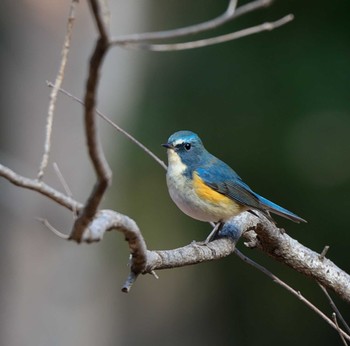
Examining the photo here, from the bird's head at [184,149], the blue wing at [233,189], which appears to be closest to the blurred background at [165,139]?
the bird's head at [184,149]

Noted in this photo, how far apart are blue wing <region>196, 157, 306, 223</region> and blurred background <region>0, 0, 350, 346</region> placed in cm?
207

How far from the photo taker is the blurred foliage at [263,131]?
20.6 ft

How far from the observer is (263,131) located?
6.55 metres

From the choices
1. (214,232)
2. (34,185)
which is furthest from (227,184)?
(34,185)

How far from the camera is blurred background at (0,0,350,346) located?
19.2 ft

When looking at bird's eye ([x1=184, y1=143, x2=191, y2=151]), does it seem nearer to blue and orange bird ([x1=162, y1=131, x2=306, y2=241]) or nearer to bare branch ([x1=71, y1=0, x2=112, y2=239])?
blue and orange bird ([x1=162, y1=131, x2=306, y2=241])

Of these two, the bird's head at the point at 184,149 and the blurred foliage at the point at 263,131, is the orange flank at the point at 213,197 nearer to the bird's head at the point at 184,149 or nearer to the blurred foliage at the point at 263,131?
the bird's head at the point at 184,149

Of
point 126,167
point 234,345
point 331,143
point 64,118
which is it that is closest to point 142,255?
point 64,118

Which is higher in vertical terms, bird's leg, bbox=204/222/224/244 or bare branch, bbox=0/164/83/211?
bare branch, bbox=0/164/83/211

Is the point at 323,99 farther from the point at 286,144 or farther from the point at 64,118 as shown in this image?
the point at 64,118

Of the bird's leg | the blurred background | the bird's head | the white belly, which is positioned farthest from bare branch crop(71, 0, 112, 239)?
the blurred background

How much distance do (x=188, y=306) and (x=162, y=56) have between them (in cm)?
252

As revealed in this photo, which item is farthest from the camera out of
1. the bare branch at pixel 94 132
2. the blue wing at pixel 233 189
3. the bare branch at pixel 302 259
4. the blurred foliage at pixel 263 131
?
the blurred foliage at pixel 263 131

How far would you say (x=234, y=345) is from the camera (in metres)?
7.62
